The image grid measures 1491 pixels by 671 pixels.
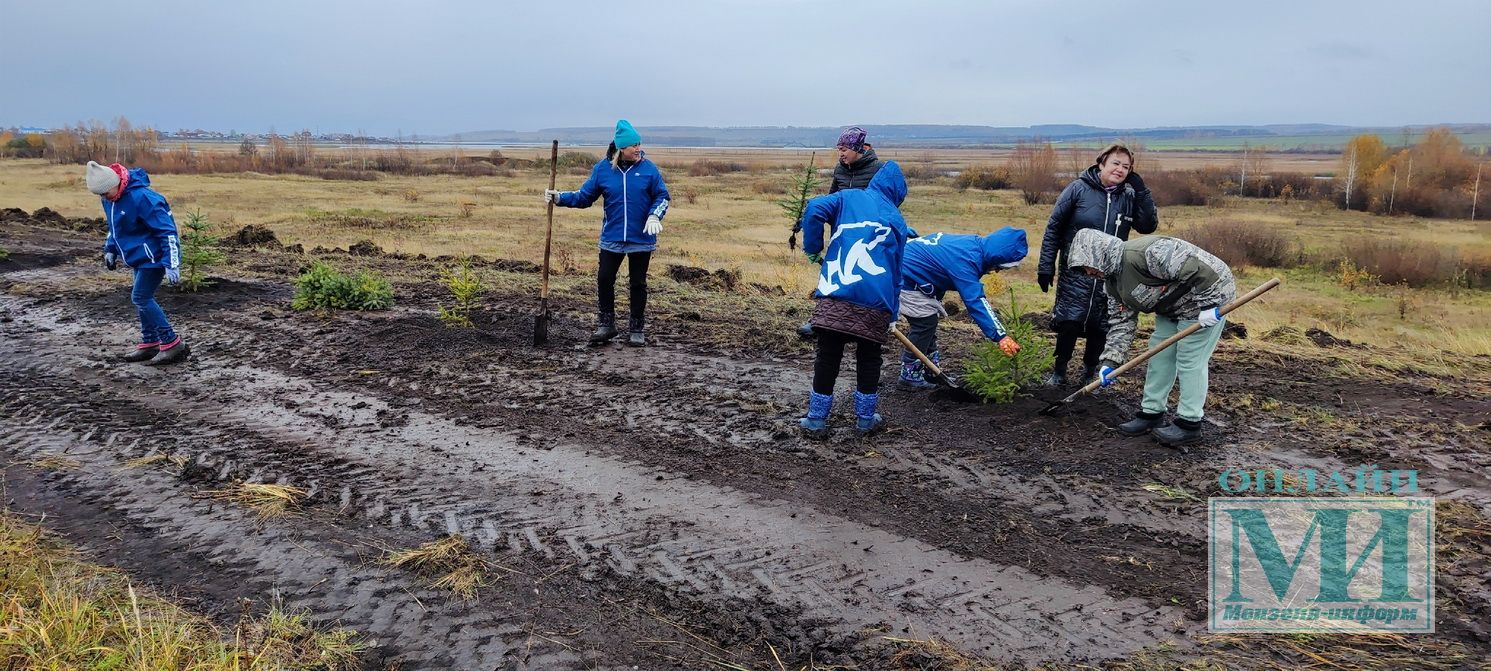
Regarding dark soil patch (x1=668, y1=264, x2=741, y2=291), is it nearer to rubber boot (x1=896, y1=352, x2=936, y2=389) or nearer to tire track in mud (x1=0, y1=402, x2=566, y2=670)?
rubber boot (x1=896, y1=352, x2=936, y2=389)

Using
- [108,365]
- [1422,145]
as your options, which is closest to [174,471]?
[108,365]

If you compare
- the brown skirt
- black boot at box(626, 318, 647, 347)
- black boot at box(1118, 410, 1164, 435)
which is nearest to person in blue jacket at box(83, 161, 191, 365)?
black boot at box(626, 318, 647, 347)

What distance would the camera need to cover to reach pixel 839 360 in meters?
5.34

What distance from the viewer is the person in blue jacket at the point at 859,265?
509 centimetres

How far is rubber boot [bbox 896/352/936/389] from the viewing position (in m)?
6.58

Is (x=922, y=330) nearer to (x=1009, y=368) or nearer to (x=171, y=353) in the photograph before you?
(x=1009, y=368)

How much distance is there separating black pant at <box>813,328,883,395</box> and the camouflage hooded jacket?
1310 millimetres

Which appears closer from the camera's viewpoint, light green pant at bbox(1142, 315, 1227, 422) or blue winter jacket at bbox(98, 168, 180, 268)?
light green pant at bbox(1142, 315, 1227, 422)

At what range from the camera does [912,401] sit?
627cm

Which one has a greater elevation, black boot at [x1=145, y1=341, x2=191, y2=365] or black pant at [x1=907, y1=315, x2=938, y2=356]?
black pant at [x1=907, y1=315, x2=938, y2=356]

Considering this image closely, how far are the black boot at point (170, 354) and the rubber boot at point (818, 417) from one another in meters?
5.24

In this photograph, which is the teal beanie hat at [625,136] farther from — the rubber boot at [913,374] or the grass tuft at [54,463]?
the grass tuft at [54,463]

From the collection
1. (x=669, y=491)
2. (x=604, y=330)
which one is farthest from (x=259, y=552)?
(x=604, y=330)

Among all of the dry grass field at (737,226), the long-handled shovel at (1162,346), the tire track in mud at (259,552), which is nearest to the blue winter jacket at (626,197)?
the long-handled shovel at (1162,346)
